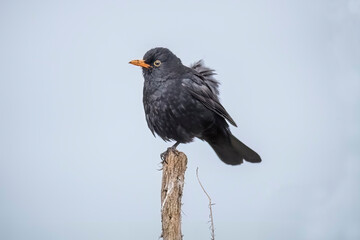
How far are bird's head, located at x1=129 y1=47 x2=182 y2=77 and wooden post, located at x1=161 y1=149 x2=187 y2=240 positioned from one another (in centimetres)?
138

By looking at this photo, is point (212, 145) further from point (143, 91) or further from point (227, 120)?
point (143, 91)

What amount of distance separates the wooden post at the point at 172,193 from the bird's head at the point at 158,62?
4.53 feet

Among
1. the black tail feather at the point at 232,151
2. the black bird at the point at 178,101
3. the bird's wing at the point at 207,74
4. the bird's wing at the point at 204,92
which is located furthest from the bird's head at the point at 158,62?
the black tail feather at the point at 232,151

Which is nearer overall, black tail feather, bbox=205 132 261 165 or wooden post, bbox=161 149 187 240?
wooden post, bbox=161 149 187 240

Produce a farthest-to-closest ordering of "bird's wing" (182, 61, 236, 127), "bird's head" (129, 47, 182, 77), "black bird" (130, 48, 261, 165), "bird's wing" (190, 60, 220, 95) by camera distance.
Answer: "bird's wing" (190, 60, 220, 95) < "bird's head" (129, 47, 182, 77) < "bird's wing" (182, 61, 236, 127) < "black bird" (130, 48, 261, 165)

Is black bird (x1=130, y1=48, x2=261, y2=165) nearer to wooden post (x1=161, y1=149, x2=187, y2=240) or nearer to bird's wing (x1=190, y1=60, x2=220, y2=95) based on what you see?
bird's wing (x1=190, y1=60, x2=220, y2=95)

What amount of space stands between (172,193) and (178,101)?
59.8 inches

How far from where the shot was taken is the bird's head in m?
6.86

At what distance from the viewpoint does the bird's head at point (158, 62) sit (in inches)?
270

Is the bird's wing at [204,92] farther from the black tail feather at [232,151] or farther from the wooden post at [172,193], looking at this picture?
the wooden post at [172,193]

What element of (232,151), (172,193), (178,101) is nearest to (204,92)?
(178,101)

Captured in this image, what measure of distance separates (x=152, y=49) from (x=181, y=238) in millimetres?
2798

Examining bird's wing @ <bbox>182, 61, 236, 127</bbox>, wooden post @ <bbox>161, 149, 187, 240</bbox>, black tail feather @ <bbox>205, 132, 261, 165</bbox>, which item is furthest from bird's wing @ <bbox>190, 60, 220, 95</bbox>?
wooden post @ <bbox>161, 149, 187, 240</bbox>

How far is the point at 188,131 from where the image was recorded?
680 cm
